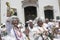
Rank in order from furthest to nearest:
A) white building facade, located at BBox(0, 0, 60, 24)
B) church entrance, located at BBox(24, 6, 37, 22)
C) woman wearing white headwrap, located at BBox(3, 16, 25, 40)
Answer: church entrance, located at BBox(24, 6, 37, 22), white building facade, located at BBox(0, 0, 60, 24), woman wearing white headwrap, located at BBox(3, 16, 25, 40)

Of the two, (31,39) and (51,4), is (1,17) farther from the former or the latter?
(31,39)

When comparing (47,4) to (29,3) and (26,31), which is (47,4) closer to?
(29,3)

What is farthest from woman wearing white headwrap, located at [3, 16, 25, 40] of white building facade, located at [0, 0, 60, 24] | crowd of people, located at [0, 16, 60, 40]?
white building facade, located at [0, 0, 60, 24]

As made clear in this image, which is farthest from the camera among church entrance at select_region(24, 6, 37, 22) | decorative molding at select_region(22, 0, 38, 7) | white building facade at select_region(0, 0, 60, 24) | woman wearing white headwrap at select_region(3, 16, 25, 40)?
church entrance at select_region(24, 6, 37, 22)

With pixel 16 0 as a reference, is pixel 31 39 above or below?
below

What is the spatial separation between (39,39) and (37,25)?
0.47 meters

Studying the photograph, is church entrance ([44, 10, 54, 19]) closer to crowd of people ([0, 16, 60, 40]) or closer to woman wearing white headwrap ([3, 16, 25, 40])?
crowd of people ([0, 16, 60, 40])

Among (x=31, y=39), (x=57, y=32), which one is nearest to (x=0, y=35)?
(x=31, y=39)

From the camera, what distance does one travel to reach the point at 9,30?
18.7ft

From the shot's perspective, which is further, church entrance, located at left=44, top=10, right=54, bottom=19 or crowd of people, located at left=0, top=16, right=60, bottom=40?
church entrance, located at left=44, top=10, right=54, bottom=19


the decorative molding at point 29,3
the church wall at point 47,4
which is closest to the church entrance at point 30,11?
the decorative molding at point 29,3

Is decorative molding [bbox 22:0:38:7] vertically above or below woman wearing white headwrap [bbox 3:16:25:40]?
above

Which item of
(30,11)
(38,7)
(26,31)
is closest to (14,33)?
(26,31)

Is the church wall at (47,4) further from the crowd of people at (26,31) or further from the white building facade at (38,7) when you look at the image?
the crowd of people at (26,31)
